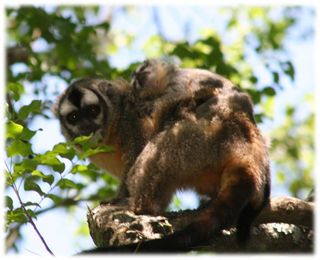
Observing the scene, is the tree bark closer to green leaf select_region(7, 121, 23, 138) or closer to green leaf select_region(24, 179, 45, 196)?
green leaf select_region(24, 179, 45, 196)

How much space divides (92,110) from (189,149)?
2790 mm

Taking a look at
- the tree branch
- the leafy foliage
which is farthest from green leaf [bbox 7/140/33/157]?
the tree branch

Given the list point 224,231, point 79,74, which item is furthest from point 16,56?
point 224,231

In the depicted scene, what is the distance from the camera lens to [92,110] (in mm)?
9664

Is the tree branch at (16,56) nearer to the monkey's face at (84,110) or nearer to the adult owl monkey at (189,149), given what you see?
the monkey's face at (84,110)

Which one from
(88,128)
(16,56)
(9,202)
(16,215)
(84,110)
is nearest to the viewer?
(16,215)

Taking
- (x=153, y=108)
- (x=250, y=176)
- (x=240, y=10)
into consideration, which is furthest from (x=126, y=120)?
(x=240, y=10)

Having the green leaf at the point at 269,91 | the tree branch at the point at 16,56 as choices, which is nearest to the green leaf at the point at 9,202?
the green leaf at the point at 269,91

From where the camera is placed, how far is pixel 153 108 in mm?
8539

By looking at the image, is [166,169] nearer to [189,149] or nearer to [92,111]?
[189,149]

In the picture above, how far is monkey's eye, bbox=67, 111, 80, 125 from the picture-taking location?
31.4 feet

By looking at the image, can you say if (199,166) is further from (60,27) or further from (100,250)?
(60,27)

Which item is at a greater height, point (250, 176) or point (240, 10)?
point (240, 10)

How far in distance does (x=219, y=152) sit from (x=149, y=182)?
3.22 feet
